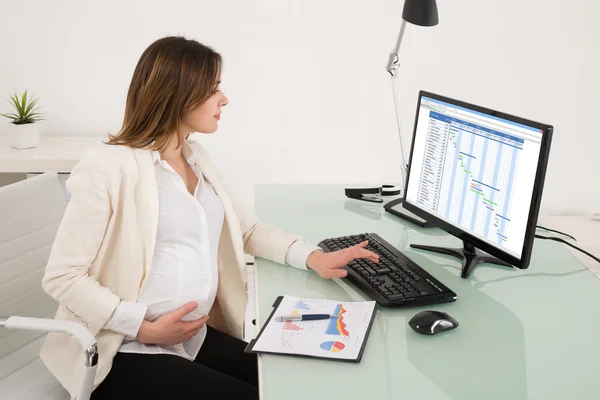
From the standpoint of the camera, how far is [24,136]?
2723 millimetres

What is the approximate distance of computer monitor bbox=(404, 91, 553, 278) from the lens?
1.50m

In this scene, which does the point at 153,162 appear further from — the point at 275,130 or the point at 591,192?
the point at 591,192

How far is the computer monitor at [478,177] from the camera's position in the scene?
1503 mm

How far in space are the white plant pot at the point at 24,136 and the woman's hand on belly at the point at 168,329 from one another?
146 centimetres

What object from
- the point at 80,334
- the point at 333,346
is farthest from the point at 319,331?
the point at 80,334

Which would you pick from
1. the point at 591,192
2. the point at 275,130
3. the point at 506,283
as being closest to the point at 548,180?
the point at 591,192

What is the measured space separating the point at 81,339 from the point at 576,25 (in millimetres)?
2701

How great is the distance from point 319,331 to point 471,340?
302mm

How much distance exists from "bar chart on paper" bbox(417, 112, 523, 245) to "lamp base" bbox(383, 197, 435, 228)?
5.6 inches

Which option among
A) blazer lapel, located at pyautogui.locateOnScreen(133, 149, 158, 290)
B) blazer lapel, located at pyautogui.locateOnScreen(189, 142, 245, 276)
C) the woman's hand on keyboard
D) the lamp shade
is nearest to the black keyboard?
the woman's hand on keyboard

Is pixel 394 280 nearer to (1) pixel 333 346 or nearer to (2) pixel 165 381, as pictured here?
(1) pixel 333 346

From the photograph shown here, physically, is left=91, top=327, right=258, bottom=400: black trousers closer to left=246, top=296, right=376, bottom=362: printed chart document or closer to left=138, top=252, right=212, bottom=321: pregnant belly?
left=138, top=252, right=212, bottom=321: pregnant belly

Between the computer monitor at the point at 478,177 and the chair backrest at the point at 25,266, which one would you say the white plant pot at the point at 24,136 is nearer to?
the chair backrest at the point at 25,266

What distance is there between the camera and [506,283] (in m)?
1.64
